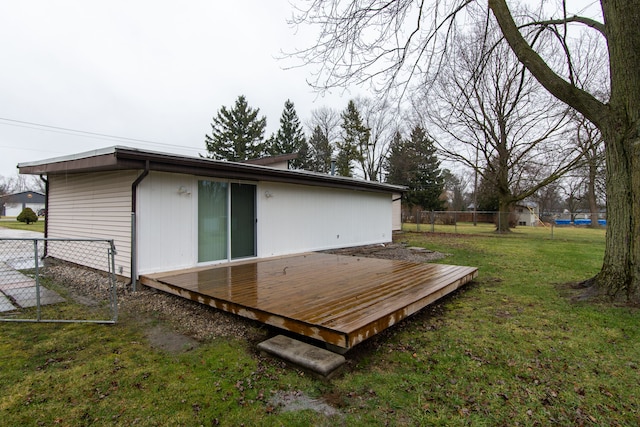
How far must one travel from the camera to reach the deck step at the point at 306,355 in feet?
7.79

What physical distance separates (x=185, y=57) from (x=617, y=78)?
12.4 metres

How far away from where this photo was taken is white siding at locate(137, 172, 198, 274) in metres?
4.86

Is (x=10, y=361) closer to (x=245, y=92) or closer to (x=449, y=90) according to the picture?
(x=449, y=90)

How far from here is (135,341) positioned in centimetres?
297

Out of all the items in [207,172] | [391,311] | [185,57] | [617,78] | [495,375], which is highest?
[185,57]

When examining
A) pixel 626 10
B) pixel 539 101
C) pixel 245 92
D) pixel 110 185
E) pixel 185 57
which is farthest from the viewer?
pixel 245 92

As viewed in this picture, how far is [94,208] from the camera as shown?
5.77 m

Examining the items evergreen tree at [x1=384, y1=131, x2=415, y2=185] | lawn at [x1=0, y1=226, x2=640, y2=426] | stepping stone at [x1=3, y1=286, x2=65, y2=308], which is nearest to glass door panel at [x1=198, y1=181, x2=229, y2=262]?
stepping stone at [x1=3, y1=286, x2=65, y2=308]

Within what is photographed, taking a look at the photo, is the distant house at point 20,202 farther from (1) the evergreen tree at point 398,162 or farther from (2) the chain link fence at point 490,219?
(2) the chain link fence at point 490,219

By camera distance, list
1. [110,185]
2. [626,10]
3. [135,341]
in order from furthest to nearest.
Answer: [110,185]
[626,10]
[135,341]

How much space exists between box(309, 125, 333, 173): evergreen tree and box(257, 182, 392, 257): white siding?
17.5m

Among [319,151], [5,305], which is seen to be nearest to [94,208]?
[5,305]

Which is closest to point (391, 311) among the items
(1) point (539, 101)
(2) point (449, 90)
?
(2) point (449, 90)

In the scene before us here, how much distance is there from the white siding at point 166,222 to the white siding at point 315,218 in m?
1.53
